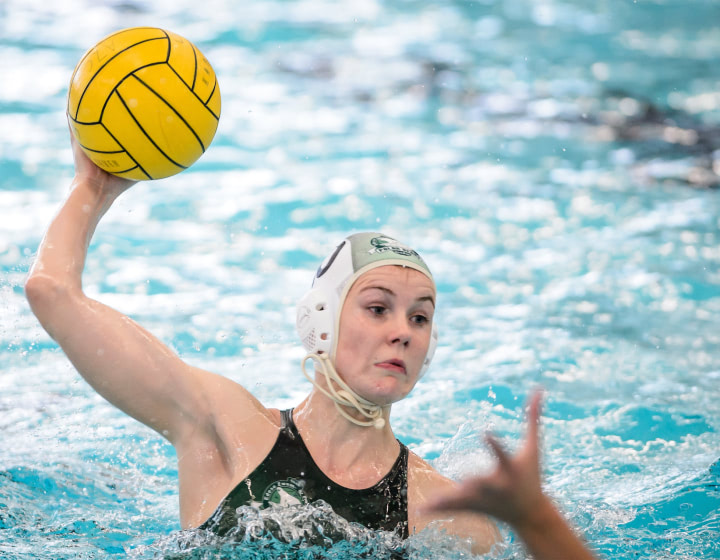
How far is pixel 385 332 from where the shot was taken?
2.63 metres

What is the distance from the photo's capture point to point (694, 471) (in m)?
4.16

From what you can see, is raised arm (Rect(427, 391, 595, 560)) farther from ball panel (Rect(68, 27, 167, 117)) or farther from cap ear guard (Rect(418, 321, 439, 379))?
ball panel (Rect(68, 27, 167, 117))

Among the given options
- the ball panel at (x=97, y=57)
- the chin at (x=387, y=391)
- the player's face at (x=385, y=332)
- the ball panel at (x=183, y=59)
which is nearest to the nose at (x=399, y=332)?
the player's face at (x=385, y=332)

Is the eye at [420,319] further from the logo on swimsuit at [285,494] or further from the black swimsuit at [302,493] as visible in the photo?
the logo on swimsuit at [285,494]

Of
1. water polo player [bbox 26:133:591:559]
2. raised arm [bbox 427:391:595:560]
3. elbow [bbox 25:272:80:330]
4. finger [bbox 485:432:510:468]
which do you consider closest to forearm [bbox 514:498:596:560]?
raised arm [bbox 427:391:595:560]

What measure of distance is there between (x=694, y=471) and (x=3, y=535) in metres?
2.93

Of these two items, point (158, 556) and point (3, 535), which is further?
point (3, 535)

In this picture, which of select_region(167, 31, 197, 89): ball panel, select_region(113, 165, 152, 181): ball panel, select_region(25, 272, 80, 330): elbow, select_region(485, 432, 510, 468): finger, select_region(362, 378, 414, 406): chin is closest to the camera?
select_region(485, 432, 510, 468): finger

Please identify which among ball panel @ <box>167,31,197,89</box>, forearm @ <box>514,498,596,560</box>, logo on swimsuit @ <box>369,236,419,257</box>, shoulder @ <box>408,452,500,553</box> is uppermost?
ball panel @ <box>167,31,197,89</box>

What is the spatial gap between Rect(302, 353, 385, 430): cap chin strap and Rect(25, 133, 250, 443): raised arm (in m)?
0.36

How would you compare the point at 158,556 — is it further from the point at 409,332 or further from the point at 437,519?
the point at 409,332

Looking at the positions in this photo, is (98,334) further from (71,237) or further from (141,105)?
(141,105)

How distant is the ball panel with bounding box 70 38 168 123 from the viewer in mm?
2736

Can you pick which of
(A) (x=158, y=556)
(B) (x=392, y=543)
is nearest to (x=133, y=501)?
(A) (x=158, y=556)
